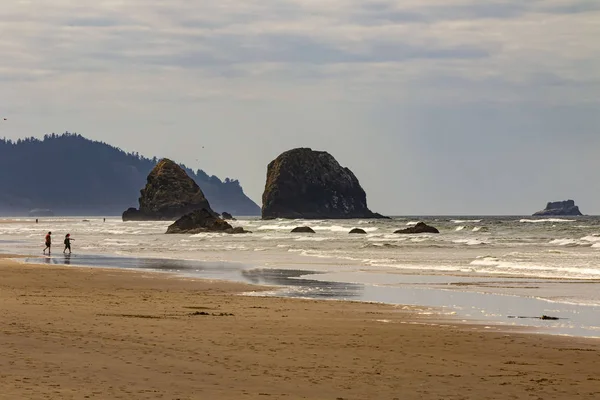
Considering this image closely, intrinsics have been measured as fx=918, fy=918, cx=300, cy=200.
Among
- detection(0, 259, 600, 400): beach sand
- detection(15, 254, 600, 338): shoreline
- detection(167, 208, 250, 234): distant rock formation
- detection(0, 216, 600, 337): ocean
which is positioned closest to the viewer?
detection(0, 259, 600, 400): beach sand

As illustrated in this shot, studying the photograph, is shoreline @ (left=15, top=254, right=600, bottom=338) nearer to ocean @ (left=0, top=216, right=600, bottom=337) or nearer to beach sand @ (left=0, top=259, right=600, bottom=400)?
ocean @ (left=0, top=216, right=600, bottom=337)

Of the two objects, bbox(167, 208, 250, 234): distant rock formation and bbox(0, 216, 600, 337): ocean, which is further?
bbox(167, 208, 250, 234): distant rock formation

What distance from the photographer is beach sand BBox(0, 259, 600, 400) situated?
37.3 feet

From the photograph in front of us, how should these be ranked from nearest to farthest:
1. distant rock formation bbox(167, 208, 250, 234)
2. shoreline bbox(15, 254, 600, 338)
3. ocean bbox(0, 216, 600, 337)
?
shoreline bbox(15, 254, 600, 338) < ocean bbox(0, 216, 600, 337) < distant rock formation bbox(167, 208, 250, 234)

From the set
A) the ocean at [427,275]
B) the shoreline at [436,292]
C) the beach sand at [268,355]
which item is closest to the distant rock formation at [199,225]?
the ocean at [427,275]

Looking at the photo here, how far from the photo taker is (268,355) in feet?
46.0

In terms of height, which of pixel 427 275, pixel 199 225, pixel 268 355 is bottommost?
pixel 268 355

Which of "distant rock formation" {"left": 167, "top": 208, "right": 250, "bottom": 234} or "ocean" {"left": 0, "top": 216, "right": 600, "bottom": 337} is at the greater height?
"distant rock formation" {"left": 167, "top": 208, "right": 250, "bottom": 234}

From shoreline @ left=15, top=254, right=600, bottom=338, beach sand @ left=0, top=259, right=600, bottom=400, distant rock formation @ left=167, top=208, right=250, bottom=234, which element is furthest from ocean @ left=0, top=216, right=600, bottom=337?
distant rock formation @ left=167, top=208, right=250, bottom=234

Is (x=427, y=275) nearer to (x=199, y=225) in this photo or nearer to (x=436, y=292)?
(x=436, y=292)

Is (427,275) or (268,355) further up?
(427,275)

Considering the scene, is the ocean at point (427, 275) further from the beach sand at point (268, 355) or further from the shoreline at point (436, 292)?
the beach sand at point (268, 355)

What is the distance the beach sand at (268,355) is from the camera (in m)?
11.4

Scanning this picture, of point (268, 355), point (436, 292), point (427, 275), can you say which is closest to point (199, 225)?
point (427, 275)
